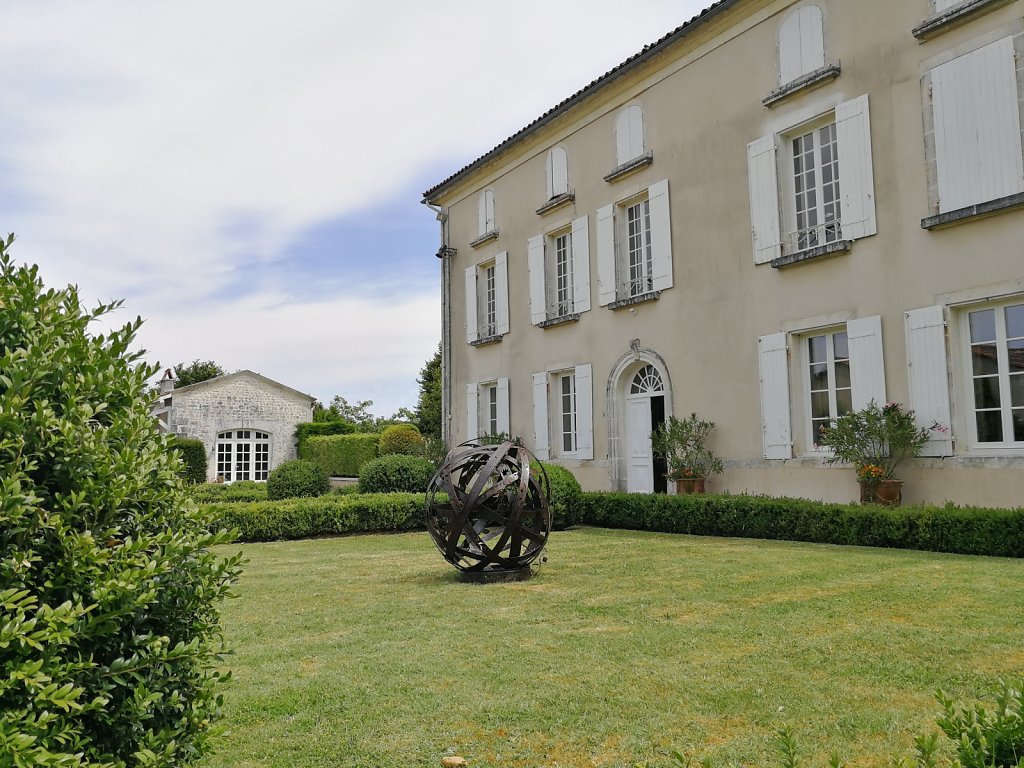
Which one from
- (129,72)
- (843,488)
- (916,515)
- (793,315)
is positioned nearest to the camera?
(129,72)

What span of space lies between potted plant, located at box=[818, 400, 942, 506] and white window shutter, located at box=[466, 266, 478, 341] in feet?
31.1

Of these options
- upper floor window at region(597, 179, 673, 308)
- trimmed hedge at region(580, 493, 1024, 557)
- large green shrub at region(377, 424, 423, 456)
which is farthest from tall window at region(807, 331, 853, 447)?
large green shrub at region(377, 424, 423, 456)

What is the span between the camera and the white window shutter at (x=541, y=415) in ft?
50.9

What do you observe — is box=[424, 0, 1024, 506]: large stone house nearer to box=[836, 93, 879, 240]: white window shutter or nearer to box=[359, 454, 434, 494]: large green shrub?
box=[836, 93, 879, 240]: white window shutter

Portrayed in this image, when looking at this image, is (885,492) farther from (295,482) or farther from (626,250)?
(295,482)

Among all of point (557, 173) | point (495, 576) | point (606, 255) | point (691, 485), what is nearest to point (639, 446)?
point (691, 485)

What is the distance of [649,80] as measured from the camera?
13.6m

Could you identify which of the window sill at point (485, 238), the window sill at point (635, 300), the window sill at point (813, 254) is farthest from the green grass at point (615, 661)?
the window sill at point (485, 238)

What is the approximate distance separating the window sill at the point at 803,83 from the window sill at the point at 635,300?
3.35 m

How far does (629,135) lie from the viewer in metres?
14.0

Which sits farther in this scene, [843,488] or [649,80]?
[649,80]

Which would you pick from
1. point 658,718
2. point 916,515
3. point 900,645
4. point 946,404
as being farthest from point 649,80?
point 658,718

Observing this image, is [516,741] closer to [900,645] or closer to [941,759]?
[941,759]

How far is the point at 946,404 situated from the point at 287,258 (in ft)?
55.6
